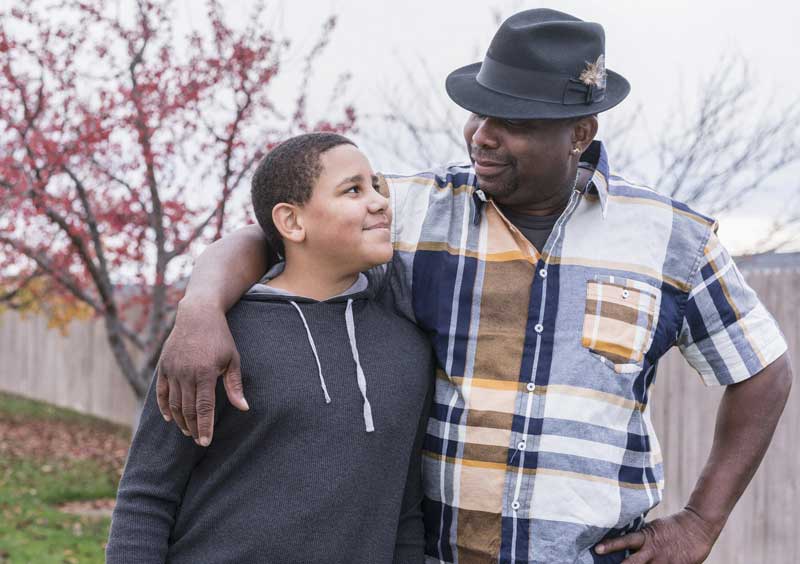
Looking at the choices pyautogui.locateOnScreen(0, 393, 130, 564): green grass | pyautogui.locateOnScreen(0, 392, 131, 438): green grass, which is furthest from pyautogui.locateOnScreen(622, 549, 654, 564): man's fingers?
pyautogui.locateOnScreen(0, 392, 131, 438): green grass

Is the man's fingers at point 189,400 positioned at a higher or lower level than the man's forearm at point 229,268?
lower

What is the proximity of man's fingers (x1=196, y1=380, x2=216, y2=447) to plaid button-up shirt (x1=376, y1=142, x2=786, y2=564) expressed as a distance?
62cm

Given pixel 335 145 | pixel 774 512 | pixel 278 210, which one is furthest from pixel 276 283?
pixel 774 512

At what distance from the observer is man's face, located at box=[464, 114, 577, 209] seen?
2408 mm

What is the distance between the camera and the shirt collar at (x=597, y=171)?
2.43 m

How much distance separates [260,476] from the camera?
207 centimetres

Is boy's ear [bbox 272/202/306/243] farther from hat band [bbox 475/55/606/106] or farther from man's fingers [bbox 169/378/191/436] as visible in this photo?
hat band [bbox 475/55/606/106]

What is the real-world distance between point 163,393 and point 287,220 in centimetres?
52

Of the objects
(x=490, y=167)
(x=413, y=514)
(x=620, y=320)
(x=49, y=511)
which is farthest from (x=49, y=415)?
(x=620, y=320)

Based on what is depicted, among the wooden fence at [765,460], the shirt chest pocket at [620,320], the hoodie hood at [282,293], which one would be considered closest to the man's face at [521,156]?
the shirt chest pocket at [620,320]

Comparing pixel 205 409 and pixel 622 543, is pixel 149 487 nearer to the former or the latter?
pixel 205 409

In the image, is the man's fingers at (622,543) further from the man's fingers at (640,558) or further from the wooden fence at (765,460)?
the wooden fence at (765,460)

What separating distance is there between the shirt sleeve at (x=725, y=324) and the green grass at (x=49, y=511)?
5452mm

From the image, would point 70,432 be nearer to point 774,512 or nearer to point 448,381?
point 774,512
